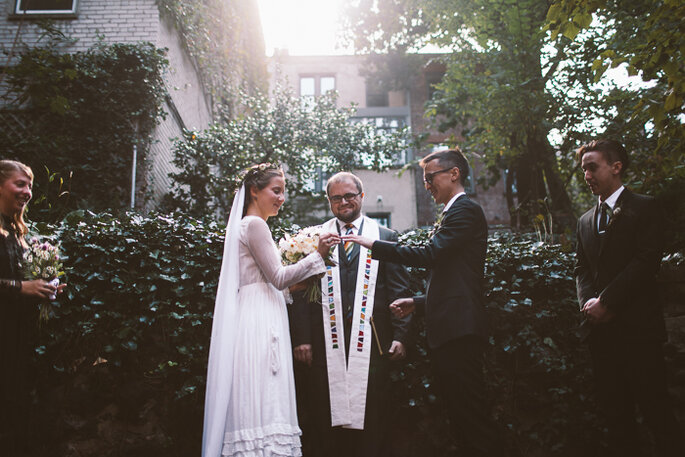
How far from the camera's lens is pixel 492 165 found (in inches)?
476

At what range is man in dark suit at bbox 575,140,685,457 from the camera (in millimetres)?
3184

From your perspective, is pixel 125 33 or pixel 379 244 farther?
pixel 125 33

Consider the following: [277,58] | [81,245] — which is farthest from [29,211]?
[277,58]

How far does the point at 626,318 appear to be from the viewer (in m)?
3.30

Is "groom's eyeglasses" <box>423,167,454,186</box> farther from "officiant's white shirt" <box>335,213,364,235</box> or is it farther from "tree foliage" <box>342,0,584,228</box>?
"tree foliage" <box>342,0,584,228</box>

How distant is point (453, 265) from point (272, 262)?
121 cm

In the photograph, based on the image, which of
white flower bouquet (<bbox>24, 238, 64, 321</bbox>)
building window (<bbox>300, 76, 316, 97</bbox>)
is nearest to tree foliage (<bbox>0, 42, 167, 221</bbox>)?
white flower bouquet (<bbox>24, 238, 64, 321</bbox>)

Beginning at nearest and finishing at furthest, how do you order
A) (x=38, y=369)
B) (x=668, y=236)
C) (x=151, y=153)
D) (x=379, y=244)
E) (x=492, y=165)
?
1. (x=379, y=244)
2. (x=38, y=369)
3. (x=668, y=236)
4. (x=151, y=153)
5. (x=492, y=165)

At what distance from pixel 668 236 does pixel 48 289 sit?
5.61 metres

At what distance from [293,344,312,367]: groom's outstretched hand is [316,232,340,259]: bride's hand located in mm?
719

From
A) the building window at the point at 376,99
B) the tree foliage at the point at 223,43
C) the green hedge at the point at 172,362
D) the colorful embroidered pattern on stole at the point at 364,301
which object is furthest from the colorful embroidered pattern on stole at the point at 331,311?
the building window at the point at 376,99

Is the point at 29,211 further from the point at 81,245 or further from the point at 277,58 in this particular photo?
the point at 277,58

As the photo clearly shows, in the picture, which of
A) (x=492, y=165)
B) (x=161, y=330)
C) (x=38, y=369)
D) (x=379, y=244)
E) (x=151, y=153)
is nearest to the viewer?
(x=379, y=244)

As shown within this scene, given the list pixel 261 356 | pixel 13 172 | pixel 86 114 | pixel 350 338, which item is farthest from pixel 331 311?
pixel 86 114
